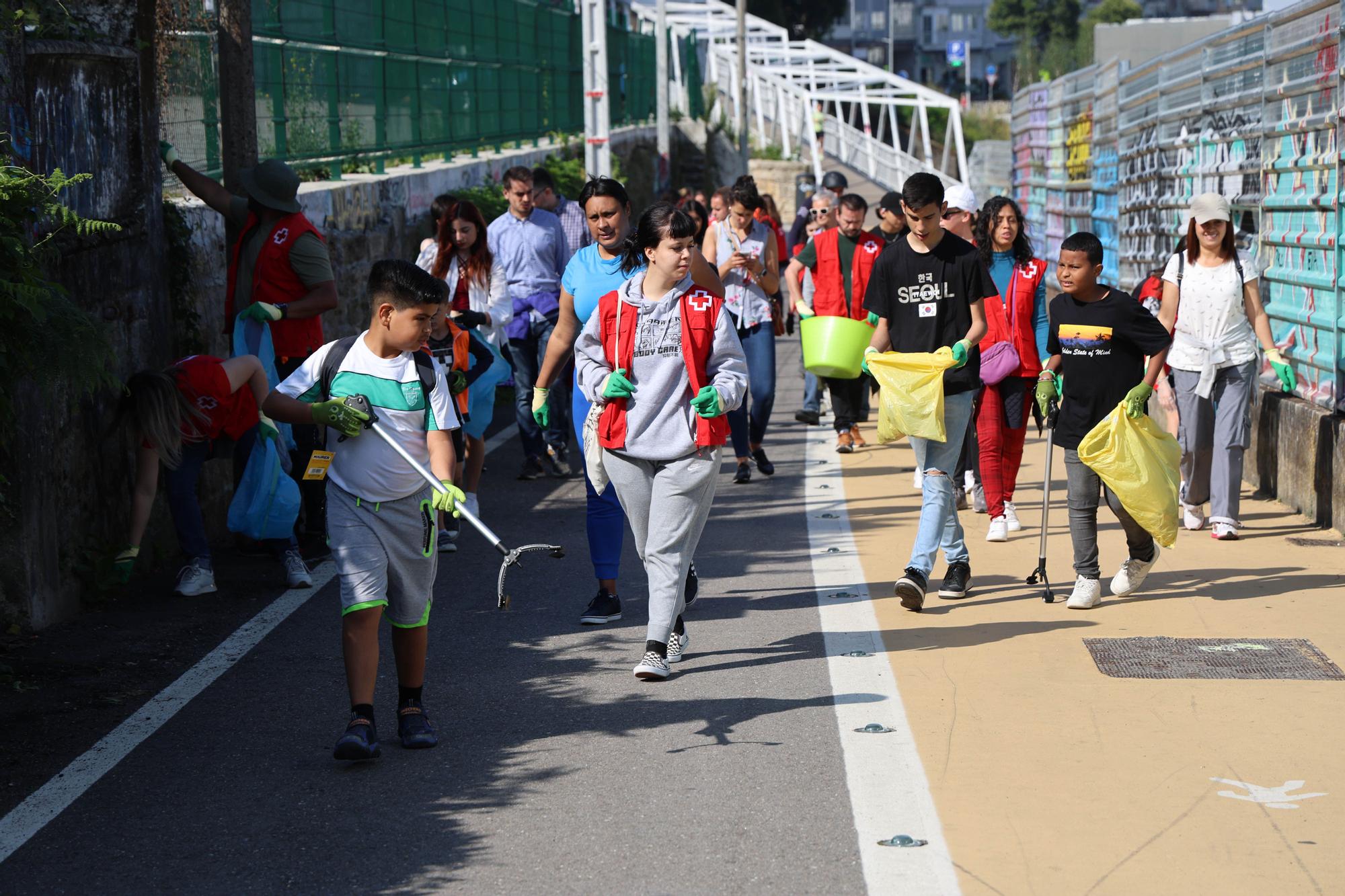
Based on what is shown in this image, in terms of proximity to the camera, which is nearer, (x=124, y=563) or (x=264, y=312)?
(x=124, y=563)

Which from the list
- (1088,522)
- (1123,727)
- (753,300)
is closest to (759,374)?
(753,300)

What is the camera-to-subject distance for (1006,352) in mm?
8852

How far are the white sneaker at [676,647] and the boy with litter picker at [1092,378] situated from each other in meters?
1.90

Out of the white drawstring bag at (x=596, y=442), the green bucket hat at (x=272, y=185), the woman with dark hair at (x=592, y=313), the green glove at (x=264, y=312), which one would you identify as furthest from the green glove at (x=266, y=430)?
the white drawstring bag at (x=596, y=442)

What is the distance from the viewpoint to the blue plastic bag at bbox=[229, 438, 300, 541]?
804 centimetres

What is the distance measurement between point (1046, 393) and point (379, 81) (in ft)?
31.4

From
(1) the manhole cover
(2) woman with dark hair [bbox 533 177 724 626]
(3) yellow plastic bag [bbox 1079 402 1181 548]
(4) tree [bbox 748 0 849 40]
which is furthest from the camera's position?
(4) tree [bbox 748 0 849 40]

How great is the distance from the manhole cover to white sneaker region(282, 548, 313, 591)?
12.2 feet

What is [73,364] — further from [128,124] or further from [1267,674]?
[1267,674]

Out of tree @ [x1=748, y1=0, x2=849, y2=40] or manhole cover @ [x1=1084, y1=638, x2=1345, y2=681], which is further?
tree @ [x1=748, y1=0, x2=849, y2=40]

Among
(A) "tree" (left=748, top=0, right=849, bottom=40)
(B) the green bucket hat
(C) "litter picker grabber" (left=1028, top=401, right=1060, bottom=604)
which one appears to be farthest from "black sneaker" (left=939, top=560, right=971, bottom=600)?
(A) "tree" (left=748, top=0, right=849, bottom=40)

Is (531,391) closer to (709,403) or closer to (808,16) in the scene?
(709,403)

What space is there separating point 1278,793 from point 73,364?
166 inches

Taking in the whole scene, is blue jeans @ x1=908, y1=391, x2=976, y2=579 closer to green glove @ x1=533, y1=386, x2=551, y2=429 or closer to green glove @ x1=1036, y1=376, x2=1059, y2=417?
green glove @ x1=1036, y1=376, x2=1059, y2=417
